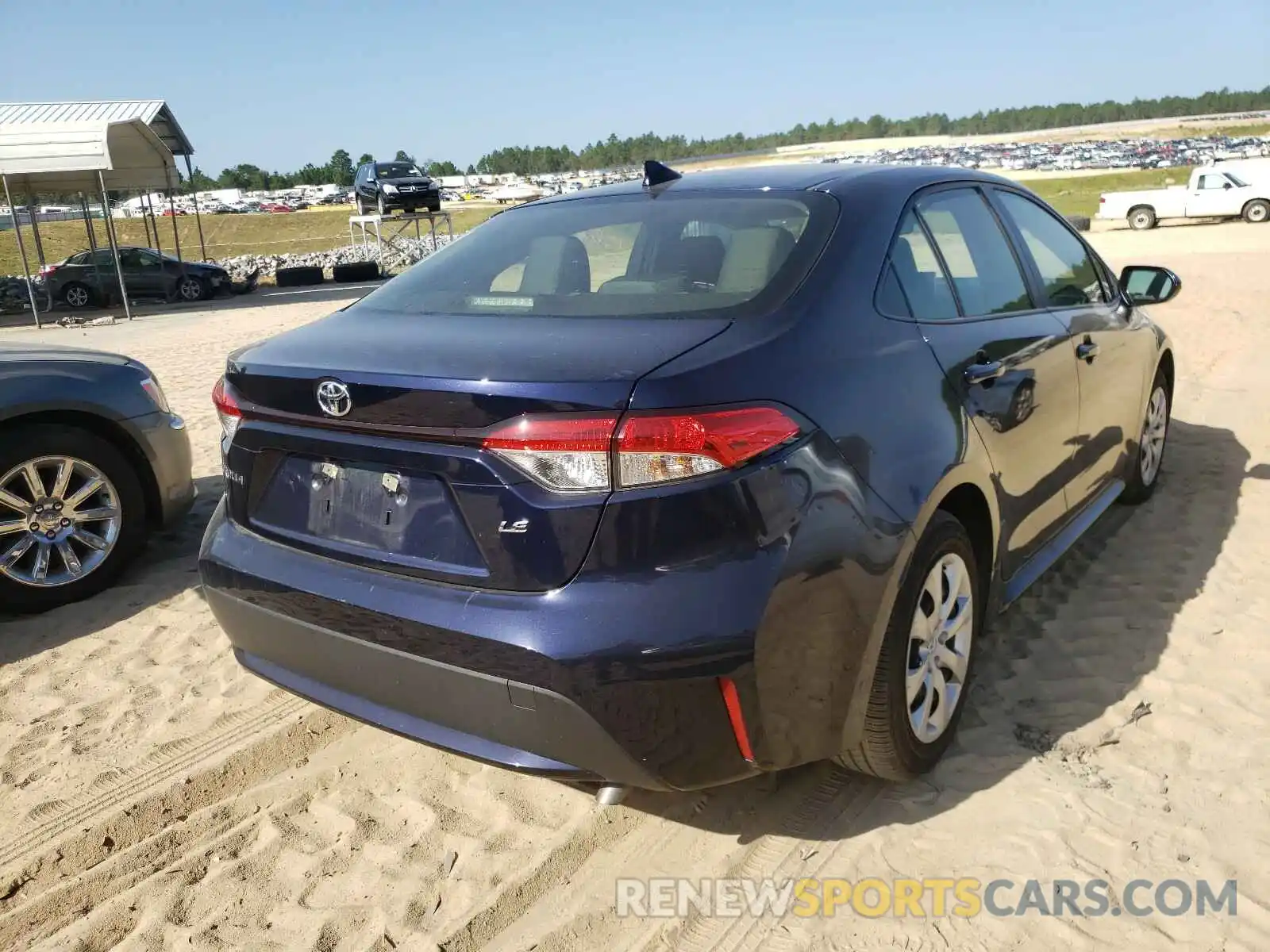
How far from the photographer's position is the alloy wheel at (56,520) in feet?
13.9

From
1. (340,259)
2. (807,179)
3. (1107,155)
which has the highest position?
(1107,155)

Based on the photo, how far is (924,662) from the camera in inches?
108

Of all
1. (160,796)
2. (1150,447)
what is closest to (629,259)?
(160,796)

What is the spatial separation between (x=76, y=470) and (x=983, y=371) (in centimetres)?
391

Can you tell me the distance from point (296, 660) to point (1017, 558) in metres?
2.34

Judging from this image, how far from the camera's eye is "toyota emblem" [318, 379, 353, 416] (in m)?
2.30

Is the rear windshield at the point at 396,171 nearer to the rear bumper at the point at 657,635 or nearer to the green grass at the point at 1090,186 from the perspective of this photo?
the green grass at the point at 1090,186

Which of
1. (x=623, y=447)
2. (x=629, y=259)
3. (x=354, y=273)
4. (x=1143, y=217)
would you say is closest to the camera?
(x=623, y=447)

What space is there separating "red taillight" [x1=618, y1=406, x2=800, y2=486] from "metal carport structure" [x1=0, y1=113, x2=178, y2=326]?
20.7m

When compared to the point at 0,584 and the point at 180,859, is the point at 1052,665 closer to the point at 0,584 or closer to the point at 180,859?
the point at 180,859

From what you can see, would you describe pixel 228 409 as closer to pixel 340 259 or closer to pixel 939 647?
pixel 939 647

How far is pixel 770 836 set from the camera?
268 centimetres

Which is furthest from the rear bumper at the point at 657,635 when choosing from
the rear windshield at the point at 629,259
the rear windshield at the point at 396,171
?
the rear windshield at the point at 396,171

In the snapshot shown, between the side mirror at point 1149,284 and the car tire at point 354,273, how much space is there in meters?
25.0
